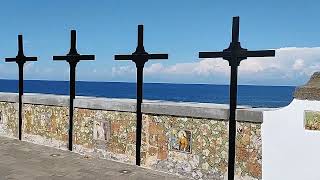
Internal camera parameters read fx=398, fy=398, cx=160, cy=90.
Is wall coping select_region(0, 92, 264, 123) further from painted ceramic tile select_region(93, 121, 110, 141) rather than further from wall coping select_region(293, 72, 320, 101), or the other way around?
wall coping select_region(293, 72, 320, 101)

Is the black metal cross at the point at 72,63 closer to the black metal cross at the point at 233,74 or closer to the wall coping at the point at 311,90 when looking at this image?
the black metal cross at the point at 233,74

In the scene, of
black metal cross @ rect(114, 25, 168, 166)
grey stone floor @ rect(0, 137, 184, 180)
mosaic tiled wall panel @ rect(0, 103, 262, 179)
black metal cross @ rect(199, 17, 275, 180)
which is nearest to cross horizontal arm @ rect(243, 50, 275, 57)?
black metal cross @ rect(199, 17, 275, 180)

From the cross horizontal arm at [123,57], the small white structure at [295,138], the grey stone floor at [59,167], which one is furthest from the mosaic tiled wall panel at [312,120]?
the cross horizontal arm at [123,57]

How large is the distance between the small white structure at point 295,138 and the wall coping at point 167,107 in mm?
426

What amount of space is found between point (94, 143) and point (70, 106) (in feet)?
4.92

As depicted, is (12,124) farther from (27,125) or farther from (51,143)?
(51,143)

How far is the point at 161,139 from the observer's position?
10.2 meters

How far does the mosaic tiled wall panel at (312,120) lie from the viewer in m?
7.45

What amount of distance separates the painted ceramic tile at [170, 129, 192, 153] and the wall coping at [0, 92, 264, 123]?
44 cm

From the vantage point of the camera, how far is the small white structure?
7.52m

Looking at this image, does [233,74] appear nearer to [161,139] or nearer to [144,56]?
[161,139]

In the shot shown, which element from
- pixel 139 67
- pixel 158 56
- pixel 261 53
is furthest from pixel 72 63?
pixel 261 53

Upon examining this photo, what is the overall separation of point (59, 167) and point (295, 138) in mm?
5975

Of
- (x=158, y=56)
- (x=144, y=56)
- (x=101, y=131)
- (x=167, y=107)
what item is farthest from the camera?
(x=101, y=131)
